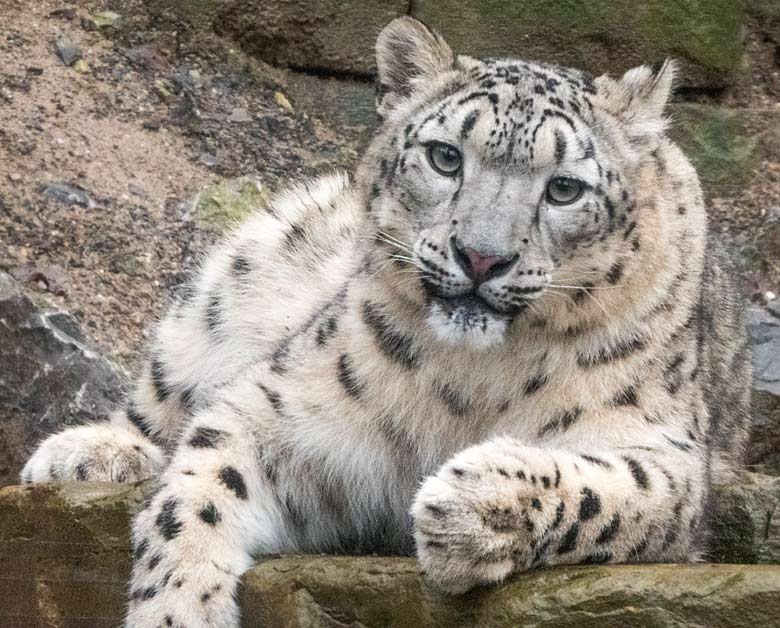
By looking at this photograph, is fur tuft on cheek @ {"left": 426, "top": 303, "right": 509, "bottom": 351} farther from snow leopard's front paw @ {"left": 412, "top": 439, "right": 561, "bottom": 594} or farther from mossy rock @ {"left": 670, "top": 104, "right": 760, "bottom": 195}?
mossy rock @ {"left": 670, "top": 104, "right": 760, "bottom": 195}

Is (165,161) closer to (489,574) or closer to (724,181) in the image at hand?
(724,181)

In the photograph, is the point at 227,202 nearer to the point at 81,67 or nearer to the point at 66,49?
the point at 81,67

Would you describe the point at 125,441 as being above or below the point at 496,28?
below

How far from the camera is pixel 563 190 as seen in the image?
3.50 meters

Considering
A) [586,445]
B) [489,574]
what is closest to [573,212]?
[586,445]

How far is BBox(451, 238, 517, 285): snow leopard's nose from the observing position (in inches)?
129

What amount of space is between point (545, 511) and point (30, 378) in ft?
8.92

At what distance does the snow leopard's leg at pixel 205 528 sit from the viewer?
3414 millimetres

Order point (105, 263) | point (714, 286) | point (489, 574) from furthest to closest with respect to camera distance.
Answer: point (105, 263)
point (714, 286)
point (489, 574)

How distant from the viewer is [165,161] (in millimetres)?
6621

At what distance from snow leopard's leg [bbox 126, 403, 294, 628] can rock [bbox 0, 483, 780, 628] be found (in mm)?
87

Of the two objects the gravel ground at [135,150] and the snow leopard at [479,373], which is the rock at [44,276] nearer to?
the gravel ground at [135,150]

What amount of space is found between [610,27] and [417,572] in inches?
186

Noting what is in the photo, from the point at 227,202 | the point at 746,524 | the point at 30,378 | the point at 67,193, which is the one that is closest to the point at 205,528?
the point at 746,524
